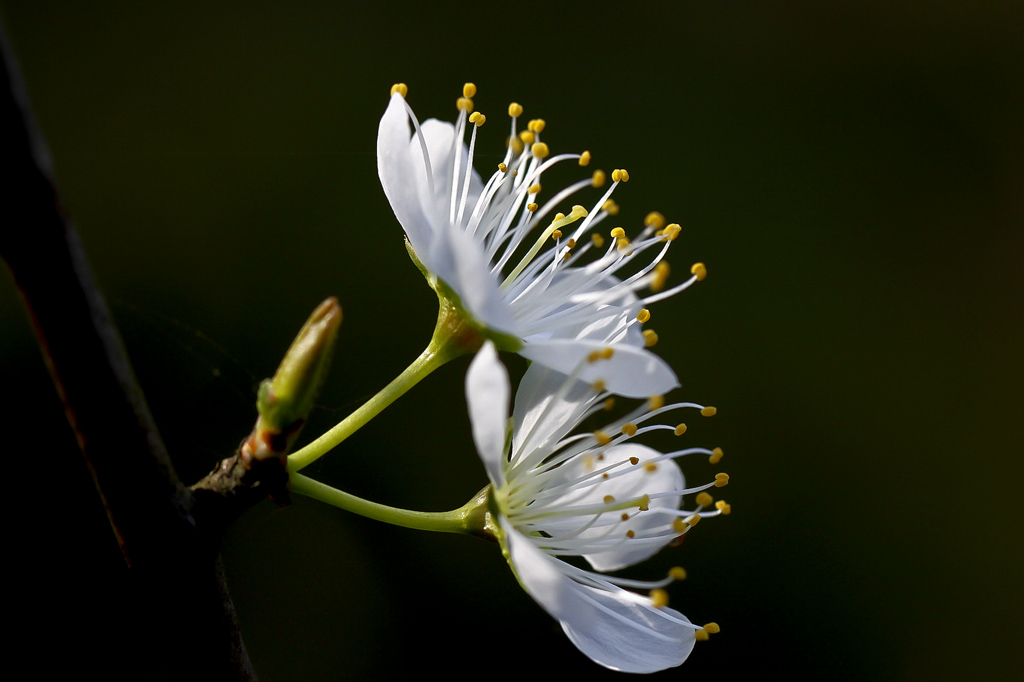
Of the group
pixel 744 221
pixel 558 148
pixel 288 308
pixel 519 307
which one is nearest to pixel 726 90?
pixel 744 221

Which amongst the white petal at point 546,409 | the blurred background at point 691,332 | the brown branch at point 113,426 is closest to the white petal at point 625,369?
the white petal at point 546,409

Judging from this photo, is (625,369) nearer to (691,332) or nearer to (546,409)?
(546,409)

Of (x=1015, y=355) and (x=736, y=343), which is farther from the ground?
(x=736, y=343)

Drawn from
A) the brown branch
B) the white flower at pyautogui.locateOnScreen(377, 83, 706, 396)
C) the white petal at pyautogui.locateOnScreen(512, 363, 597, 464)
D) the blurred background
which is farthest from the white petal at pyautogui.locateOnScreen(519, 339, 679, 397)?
the blurred background

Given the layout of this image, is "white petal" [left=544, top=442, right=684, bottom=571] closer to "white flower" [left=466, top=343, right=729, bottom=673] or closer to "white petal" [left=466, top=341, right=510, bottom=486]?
"white flower" [left=466, top=343, right=729, bottom=673]

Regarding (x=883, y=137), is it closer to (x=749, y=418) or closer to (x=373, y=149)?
(x=749, y=418)

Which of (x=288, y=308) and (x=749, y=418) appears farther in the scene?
(x=749, y=418)

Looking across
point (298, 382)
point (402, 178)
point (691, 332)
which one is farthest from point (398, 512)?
point (691, 332)
